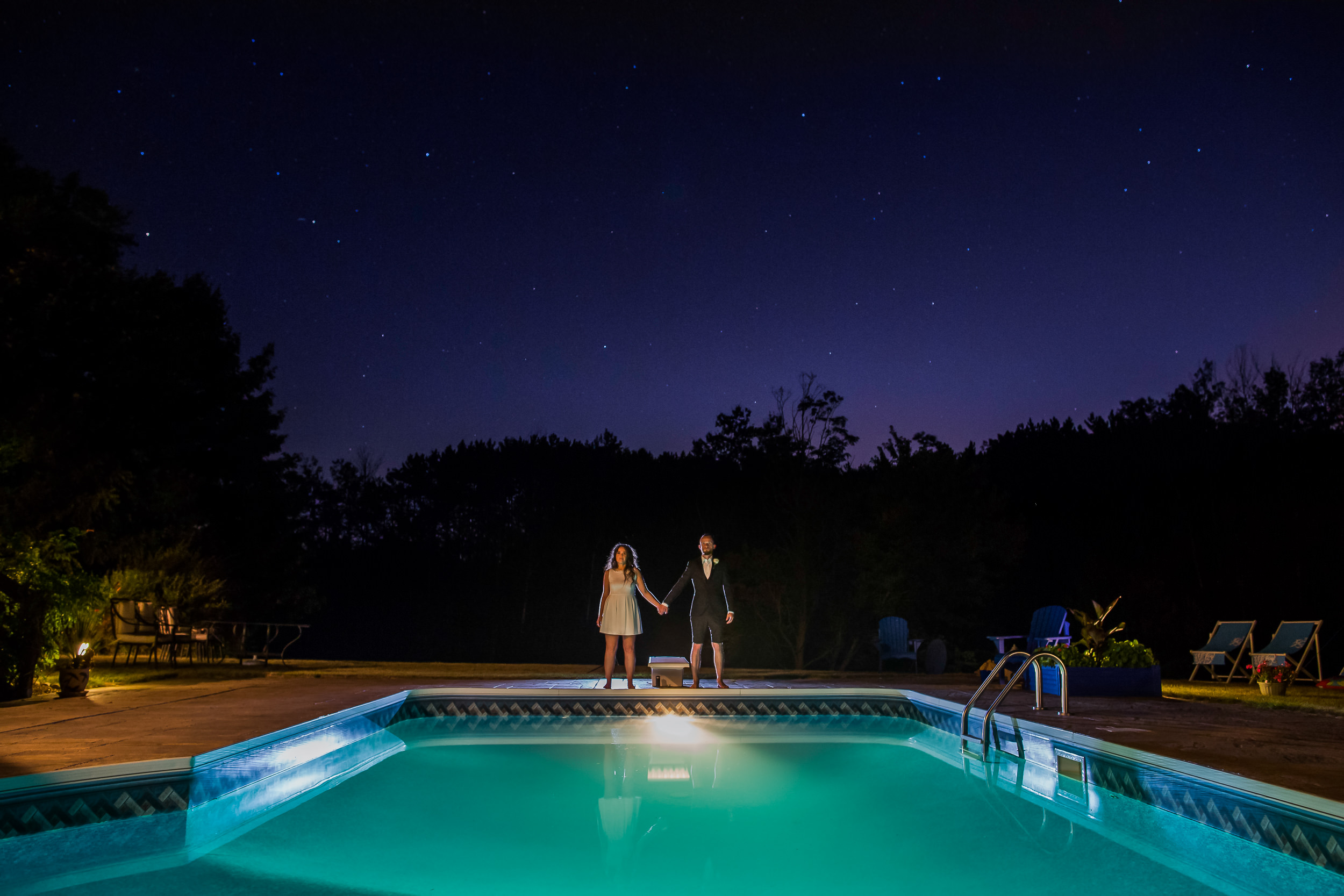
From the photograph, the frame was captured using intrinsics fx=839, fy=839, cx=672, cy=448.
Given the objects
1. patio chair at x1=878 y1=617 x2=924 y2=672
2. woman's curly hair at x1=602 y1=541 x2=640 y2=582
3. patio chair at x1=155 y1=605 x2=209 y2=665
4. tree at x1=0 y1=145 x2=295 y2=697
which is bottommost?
patio chair at x1=878 y1=617 x2=924 y2=672

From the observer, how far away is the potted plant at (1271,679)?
7949 millimetres

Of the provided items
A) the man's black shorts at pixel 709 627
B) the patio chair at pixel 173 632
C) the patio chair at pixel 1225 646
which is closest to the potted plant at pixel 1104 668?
the man's black shorts at pixel 709 627

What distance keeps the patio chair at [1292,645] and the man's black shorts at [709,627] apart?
5994 millimetres

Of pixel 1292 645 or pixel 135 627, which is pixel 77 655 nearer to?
pixel 135 627

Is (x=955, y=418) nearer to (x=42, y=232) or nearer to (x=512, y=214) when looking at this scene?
(x=512, y=214)

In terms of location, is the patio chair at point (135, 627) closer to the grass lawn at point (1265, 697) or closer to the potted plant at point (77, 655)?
the potted plant at point (77, 655)

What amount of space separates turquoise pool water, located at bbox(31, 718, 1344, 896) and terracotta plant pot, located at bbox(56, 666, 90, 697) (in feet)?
10.4

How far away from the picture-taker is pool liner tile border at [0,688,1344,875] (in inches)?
127

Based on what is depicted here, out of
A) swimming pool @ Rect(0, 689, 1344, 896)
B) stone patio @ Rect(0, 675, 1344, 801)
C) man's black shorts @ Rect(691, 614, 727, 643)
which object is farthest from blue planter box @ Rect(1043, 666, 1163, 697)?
man's black shorts @ Rect(691, 614, 727, 643)

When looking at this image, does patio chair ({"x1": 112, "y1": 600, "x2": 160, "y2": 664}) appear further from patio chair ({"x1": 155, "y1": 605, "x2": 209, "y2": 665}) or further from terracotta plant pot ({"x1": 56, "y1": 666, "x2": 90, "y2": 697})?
terracotta plant pot ({"x1": 56, "y1": 666, "x2": 90, "y2": 697})

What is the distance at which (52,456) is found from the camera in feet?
34.5

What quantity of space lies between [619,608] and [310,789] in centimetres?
344

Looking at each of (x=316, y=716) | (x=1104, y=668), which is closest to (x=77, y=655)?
(x=316, y=716)

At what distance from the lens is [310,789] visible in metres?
4.62
